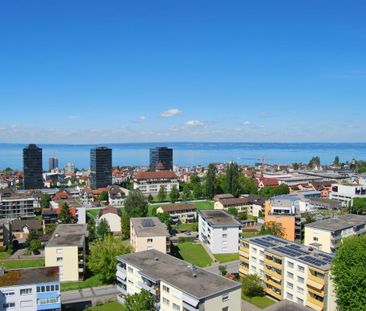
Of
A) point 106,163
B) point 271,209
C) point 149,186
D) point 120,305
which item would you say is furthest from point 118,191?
point 120,305

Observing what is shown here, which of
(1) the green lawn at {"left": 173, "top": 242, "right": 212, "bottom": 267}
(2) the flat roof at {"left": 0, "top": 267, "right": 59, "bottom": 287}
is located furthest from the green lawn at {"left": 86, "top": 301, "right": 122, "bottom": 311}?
(1) the green lawn at {"left": 173, "top": 242, "right": 212, "bottom": 267}

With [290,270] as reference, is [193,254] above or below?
below

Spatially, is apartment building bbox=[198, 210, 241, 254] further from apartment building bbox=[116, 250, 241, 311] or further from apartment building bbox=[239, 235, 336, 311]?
apartment building bbox=[116, 250, 241, 311]

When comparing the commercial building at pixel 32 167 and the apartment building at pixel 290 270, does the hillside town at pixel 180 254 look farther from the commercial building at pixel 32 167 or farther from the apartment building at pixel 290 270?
the commercial building at pixel 32 167

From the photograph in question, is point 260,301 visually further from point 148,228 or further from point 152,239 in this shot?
point 148,228

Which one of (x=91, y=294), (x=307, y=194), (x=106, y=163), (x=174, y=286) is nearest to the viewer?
(x=174, y=286)

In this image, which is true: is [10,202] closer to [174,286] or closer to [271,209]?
[271,209]

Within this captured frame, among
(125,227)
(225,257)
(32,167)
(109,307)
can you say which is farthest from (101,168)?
(109,307)
